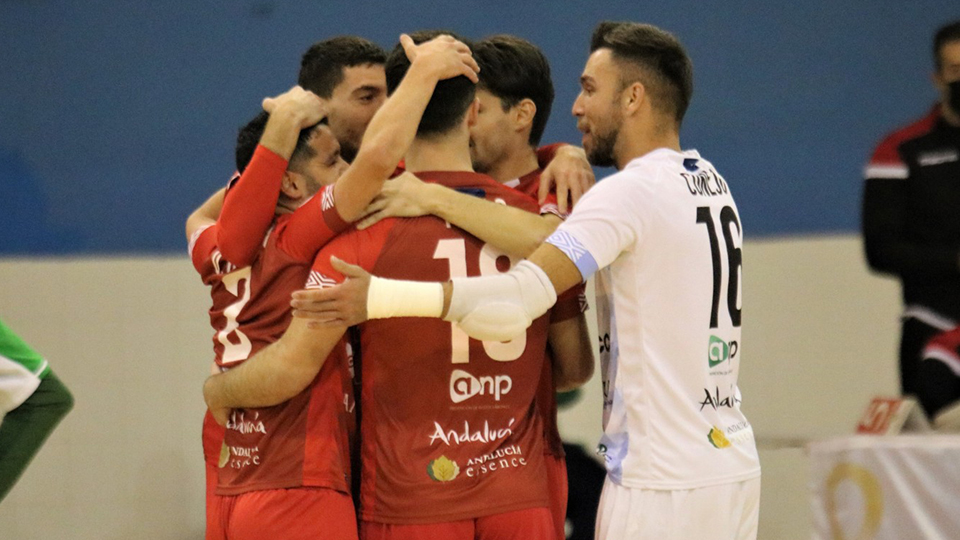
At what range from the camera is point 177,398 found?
5742 mm

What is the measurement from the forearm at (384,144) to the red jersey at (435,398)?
0.11 metres

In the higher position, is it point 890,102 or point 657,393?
point 890,102

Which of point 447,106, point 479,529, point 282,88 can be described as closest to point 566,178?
point 447,106

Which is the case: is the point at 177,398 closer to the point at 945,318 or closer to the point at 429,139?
the point at 429,139

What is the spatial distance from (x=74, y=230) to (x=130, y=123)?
70cm

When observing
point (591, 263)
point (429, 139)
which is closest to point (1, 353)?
point (429, 139)

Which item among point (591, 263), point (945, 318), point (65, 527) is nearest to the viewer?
point (591, 263)

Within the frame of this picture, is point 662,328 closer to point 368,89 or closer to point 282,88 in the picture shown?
point 368,89

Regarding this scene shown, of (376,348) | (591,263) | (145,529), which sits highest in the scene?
(591,263)

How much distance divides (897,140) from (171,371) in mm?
3940

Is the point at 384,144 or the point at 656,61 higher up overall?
the point at 656,61

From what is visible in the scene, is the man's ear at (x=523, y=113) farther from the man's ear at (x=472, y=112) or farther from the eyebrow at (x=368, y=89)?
the eyebrow at (x=368, y=89)

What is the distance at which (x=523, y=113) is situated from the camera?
3121mm

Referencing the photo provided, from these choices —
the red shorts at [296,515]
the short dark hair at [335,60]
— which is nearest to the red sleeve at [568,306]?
A: the red shorts at [296,515]
